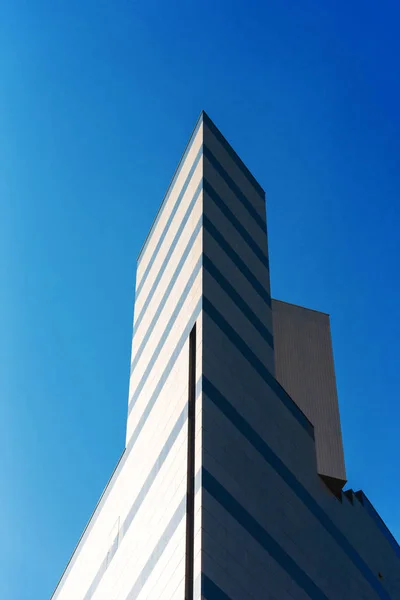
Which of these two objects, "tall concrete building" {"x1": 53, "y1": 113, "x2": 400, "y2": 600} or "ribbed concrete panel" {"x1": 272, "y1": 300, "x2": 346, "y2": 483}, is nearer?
"tall concrete building" {"x1": 53, "y1": 113, "x2": 400, "y2": 600}

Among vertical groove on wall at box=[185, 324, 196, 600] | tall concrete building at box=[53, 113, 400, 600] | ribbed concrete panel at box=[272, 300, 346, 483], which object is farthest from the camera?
ribbed concrete panel at box=[272, 300, 346, 483]

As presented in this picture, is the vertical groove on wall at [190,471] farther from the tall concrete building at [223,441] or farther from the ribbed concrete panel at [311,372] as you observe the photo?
the ribbed concrete panel at [311,372]

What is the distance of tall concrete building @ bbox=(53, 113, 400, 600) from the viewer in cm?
2053

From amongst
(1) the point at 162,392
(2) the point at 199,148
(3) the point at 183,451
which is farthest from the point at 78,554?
(2) the point at 199,148

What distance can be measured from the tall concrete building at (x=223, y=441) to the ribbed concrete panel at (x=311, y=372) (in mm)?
48

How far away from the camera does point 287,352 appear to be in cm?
2897

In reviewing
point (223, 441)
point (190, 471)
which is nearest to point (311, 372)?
point (223, 441)

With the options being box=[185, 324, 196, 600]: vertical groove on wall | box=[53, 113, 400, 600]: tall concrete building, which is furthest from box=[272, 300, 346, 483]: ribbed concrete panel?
box=[185, 324, 196, 600]: vertical groove on wall

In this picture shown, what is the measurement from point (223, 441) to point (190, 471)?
49.6 inches

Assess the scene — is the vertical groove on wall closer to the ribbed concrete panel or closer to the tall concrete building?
the tall concrete building

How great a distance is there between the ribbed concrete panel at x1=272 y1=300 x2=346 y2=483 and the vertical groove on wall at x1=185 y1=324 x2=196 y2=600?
5.44m

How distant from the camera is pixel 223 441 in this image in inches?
852

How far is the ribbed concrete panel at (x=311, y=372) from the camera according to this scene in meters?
27.6

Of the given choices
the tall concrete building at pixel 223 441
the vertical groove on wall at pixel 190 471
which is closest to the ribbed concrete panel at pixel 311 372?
the tall concrete building at pixel 223 441
